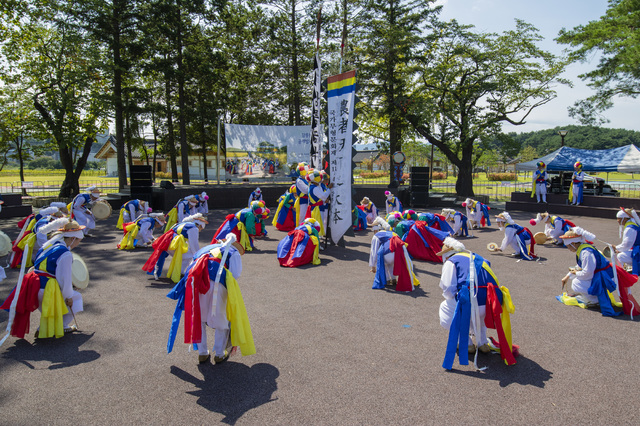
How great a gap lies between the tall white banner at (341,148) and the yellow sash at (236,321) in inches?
239

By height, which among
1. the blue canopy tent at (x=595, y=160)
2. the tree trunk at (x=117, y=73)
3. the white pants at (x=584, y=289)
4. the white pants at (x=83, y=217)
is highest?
the tree trunk at (x=117, y=73)

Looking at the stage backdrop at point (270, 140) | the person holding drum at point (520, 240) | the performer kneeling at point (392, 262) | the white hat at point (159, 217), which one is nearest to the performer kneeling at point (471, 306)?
the performer kneeling at point (392, 262)

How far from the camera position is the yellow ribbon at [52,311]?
4348 millimetres

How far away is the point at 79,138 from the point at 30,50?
465 cm

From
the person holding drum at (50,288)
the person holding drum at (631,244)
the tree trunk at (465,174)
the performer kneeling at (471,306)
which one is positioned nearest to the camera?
the performer kneeling at (471,306)

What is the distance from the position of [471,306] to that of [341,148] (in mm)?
6450

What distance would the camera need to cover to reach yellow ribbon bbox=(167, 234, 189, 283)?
6.62 metres

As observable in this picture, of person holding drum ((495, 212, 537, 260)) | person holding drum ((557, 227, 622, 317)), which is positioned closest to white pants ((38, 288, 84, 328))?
person holding drum ((557, 227, 622, 317))

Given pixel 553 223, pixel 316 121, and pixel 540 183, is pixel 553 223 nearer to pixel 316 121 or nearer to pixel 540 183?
pixel 316 121

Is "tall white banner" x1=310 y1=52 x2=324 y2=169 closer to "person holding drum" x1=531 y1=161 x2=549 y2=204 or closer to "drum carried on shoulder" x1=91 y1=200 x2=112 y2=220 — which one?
"drum carried on shoulder" x1=91 y1=200 x2=112 y2=220

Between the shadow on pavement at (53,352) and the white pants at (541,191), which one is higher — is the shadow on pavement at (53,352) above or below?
below

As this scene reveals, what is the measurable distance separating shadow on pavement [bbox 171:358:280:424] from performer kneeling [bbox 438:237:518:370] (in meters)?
1.77

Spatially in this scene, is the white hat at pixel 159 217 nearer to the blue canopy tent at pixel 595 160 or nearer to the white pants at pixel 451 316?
the white pants at pixel 451 316

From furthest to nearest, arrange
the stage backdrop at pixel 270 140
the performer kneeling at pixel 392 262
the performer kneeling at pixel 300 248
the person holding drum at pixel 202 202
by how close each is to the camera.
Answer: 1. the stage backdrop at pixel 270 140
2. the person holding drum at pixel 202 202
3. the performer kneeling at pixel 300 248
4. the performer kneeling at pixel 392 262
